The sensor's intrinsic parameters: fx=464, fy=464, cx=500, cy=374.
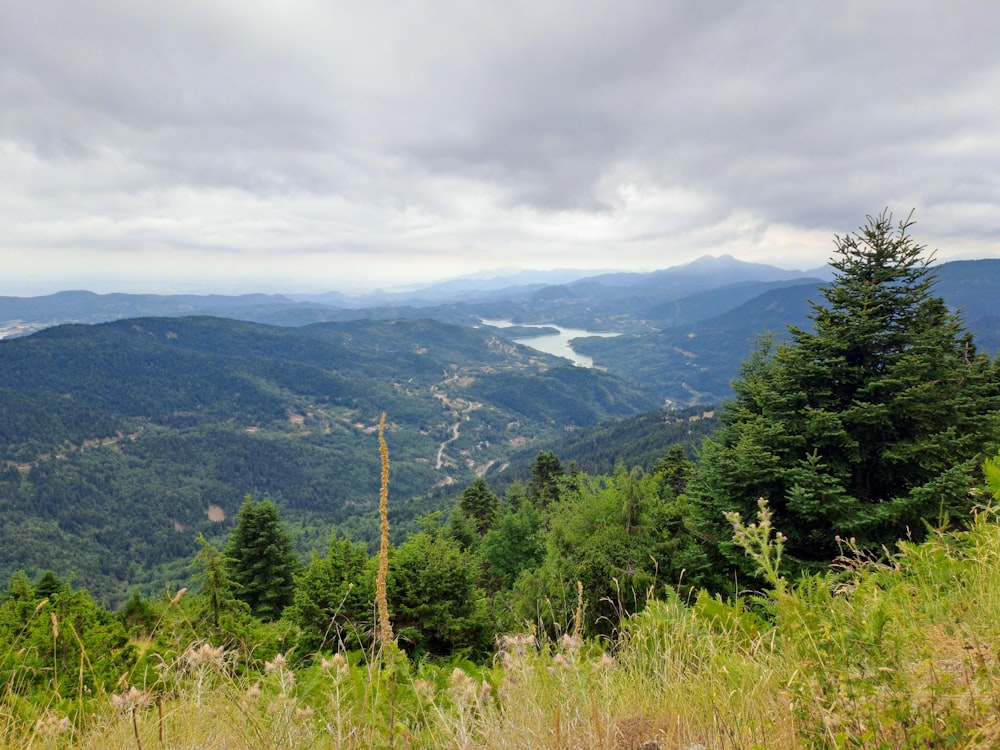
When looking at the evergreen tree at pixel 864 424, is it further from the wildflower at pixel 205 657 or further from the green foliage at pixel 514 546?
the green foliage at pixel 514 546

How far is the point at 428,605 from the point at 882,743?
998 centimetres

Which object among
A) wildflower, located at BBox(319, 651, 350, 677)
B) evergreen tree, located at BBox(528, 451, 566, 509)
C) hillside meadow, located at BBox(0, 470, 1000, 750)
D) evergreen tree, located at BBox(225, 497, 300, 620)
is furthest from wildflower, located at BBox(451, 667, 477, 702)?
evergreen tree, located at BBox(528, 451, 566, 509)

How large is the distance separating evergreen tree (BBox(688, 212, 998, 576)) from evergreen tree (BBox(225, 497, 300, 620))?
17581mm

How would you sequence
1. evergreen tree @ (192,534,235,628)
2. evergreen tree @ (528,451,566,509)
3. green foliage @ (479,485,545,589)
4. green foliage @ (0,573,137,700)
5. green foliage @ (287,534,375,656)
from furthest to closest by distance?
evergreen tree @ (528,451,566,509), green foliage @ (479,485,545,589), evergreen tree @ (192,534,235,628), green foliage @ (287,534,375,656), green foliage @ (0,573,137,700)

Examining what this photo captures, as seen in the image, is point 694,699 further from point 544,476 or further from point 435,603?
point 544,476

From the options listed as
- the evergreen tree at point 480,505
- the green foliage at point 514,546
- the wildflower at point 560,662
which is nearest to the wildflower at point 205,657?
the wildflower at point 560,662

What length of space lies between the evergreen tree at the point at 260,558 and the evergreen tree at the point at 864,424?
17.6m

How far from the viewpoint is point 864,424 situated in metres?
9.48

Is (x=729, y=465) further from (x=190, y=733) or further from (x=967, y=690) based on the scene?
(x=190, y=733)

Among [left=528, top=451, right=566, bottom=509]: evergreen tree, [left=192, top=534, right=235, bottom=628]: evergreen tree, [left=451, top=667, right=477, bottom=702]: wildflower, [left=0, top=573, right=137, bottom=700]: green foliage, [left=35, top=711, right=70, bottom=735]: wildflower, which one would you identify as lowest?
[left=528, top=451, right=566, bottom=509]: evergreen tree

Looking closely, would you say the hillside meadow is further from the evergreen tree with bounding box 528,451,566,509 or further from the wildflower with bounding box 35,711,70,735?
the evergreen tree with bounding box 528,451,566,509

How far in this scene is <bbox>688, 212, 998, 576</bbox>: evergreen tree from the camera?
27.9 feet

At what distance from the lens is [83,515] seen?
444 feet

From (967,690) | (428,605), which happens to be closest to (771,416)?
(428,605)
